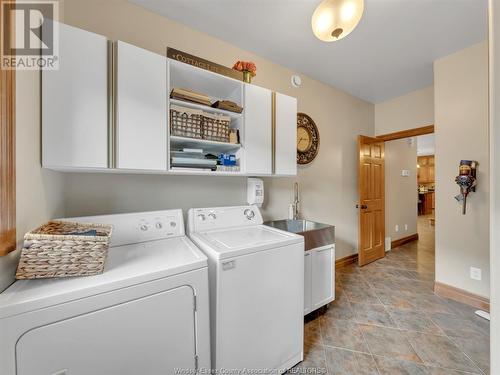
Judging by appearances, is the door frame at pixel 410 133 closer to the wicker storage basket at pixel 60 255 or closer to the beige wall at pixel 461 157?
the beige wall at pixel 461 157

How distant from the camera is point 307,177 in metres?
2.71

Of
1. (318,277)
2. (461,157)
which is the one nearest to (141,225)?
(318,277)

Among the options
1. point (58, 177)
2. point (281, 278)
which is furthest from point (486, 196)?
point (58, 177)

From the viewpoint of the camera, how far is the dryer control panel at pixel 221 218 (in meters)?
1.60

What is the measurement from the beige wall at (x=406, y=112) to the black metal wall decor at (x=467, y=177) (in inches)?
46.3

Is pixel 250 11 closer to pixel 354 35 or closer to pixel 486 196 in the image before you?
pixel 354 35

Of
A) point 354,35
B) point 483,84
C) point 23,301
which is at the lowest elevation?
point 23,301

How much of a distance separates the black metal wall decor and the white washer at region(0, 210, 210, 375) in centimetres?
269

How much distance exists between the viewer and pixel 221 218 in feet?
5.63

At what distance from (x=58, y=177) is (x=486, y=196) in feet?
12.2

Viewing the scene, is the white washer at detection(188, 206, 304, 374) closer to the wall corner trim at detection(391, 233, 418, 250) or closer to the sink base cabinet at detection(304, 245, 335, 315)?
the sink base cabinet at detection(304, 245, 335, 315)

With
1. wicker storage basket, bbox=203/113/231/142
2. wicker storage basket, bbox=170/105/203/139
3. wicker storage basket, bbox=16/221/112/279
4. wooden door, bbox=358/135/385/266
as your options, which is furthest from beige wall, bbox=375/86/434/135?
wicker storage basket, bbox=16/221/112/279

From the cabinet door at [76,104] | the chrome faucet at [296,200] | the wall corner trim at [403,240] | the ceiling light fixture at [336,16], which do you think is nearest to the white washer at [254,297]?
the cabinet door at [76,104]

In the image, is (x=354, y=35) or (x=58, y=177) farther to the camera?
(x=354, y=35)
